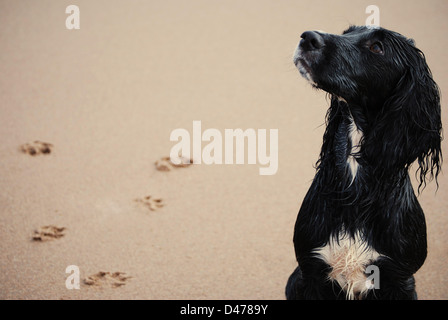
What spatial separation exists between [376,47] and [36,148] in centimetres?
397

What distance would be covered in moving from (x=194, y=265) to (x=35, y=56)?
149 inches

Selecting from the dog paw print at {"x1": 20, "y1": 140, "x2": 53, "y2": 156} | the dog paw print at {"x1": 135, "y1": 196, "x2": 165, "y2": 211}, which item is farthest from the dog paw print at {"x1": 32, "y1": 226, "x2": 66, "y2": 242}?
the dog paw print at {"x1": 20, "y1": 140, "x2": 53, "y2": 156}

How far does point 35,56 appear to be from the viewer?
6324 mm

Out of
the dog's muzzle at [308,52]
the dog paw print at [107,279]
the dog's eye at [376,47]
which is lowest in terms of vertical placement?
the dog paw print at [107,279]

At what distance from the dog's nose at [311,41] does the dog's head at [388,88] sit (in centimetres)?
3

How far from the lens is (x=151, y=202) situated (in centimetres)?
465

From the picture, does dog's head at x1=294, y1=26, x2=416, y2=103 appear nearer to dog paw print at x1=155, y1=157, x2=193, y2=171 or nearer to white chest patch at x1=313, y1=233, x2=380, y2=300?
white chest patch at x1=313, y1=233, x2=380, y2=300

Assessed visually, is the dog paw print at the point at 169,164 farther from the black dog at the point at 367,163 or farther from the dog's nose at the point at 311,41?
the dog's nose at the point at 311,41

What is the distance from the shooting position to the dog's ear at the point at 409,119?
2061mm

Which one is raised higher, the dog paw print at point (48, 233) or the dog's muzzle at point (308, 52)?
the dog's muzzle at point (308, 52)

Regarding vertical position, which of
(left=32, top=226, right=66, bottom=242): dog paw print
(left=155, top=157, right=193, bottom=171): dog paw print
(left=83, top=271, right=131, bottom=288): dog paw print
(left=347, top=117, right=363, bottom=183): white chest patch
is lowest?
(left=83, top=271, right=131, bottom=288): dog paw print

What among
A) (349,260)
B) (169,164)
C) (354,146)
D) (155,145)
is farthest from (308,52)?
(155,145)

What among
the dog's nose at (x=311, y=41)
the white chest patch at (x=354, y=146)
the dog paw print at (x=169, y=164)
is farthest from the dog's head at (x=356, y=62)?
the dog paw print at (x=169, y=164)

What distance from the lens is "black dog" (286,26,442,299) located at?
2.06 metres
